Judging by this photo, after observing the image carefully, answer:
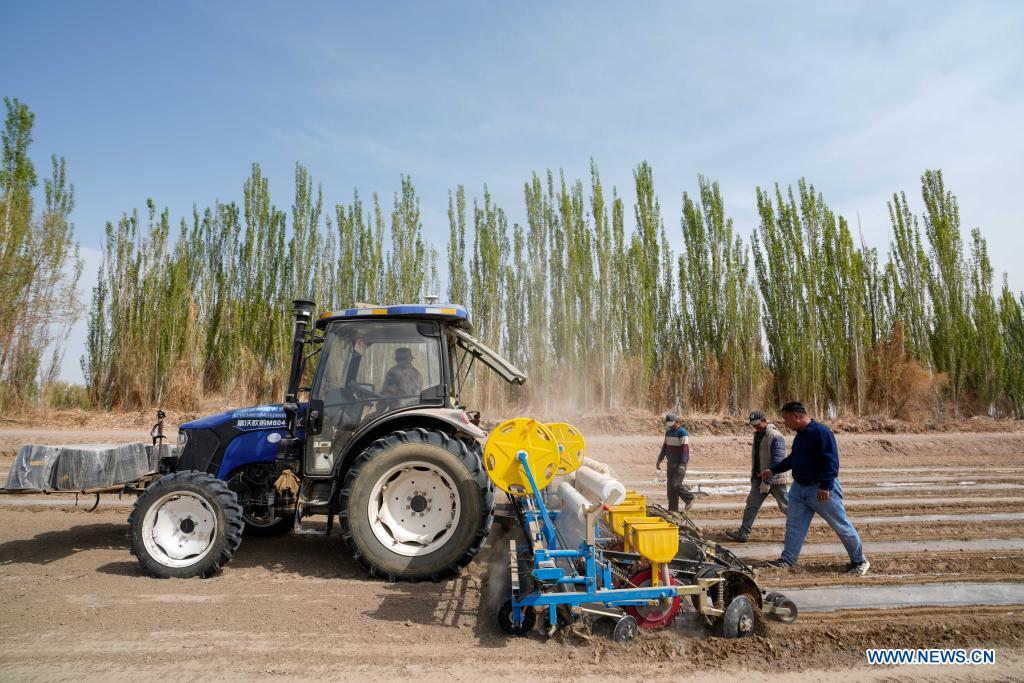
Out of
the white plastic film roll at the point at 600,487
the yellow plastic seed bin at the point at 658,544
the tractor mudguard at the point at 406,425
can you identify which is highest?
the tractor mudguard at the point at 406,425

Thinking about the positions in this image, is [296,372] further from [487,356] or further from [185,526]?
[487,356]

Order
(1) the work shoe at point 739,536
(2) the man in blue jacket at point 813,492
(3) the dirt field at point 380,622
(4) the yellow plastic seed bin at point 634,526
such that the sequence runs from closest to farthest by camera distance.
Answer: (3) the dirt field at point 380,622 < (4) the yellow plastic seed bin at point 634,526 < (2) the man in blue jacket at point 813,492 < (1) the work shoe at point 739,536

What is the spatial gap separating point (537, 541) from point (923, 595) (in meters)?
3.25

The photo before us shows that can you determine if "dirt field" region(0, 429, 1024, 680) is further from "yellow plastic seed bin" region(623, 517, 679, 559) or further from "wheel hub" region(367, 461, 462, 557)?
"yellow plastic seed bin" region(623, 517, 679, 559)

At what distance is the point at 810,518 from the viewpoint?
17.4 feet

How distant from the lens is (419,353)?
5465mm

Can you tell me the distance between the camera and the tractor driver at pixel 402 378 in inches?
211

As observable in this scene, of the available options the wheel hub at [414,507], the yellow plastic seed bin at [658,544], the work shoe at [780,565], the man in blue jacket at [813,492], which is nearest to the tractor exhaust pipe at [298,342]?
the wheel hub at [414,507]

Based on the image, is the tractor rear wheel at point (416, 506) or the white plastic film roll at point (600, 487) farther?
the tractor rear wheel at point (416, 506)

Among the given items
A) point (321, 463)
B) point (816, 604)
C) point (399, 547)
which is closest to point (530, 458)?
point (399, 547)

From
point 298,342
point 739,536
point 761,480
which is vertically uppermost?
point 298,342

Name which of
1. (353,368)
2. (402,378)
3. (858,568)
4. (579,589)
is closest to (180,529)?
(353,368)

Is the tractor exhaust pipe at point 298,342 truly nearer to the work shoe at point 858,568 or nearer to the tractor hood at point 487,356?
the tractor hood at point 487,356

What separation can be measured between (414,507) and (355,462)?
640 millimetres
